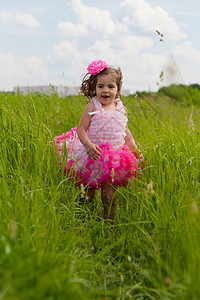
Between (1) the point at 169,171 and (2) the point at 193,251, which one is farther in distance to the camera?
(1) the point at 169,171

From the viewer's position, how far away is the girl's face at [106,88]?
10.9ft

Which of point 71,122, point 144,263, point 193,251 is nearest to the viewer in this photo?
point 193,251

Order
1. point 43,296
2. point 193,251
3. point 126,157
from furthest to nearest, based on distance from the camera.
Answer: point 126,157, point 193,251, point 43,296

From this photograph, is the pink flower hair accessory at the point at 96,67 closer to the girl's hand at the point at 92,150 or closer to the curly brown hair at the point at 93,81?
the curly brown hair at the point at 93,81

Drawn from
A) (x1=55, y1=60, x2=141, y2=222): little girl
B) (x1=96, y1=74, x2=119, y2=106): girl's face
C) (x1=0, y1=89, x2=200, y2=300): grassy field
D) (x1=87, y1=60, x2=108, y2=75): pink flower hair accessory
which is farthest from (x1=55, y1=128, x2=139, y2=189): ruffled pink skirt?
(x1=87, y1=60, x2=108, y2=75): pink flower hair accessory

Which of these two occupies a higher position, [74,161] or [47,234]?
[74,161]

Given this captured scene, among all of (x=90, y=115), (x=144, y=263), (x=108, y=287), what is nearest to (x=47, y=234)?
(x=108, y=287)

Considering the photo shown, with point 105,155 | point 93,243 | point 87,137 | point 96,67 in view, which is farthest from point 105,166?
point 96,67

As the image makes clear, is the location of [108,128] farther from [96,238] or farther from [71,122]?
[71,122]

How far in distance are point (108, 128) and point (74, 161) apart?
1.35ft

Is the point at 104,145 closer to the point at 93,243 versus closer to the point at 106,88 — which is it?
the point at 106,88

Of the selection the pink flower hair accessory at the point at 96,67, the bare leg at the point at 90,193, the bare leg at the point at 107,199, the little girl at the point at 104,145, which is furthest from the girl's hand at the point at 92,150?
the pink flower hair accessory at the point at 96,67

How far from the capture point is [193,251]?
2.05 m

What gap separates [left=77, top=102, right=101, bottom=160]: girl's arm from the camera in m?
3.12
